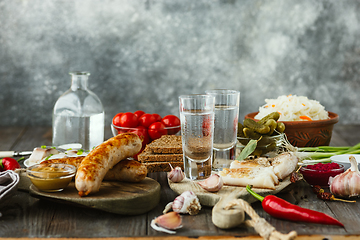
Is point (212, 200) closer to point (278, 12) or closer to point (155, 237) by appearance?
point (155, 237)

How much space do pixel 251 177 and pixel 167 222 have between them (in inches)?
21.6

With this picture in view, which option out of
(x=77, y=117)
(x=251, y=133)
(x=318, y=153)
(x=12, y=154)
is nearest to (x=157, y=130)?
(x=77, y=117)

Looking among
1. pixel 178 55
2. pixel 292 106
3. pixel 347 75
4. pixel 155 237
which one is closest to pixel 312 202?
pixel 155 237

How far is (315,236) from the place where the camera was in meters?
1.43

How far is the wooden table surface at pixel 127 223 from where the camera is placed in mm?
1447

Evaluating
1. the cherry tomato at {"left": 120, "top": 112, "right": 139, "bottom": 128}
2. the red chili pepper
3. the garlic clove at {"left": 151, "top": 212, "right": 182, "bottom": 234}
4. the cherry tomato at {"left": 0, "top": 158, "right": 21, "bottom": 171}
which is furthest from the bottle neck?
the red chili pepper

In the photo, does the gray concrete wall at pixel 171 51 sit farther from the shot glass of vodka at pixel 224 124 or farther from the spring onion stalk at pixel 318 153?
the shot glass of vodka at pixel 224 124

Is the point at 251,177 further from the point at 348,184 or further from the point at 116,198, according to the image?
the point at 116,198

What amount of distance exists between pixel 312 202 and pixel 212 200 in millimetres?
517

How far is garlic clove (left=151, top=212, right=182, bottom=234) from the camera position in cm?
149

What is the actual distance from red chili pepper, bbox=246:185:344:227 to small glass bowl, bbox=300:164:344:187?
499 millimetres

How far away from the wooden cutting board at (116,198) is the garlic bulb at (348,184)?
0.89m

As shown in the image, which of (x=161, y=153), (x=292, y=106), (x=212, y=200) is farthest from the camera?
(x=292, y=106)

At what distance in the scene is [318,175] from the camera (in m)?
2.02
